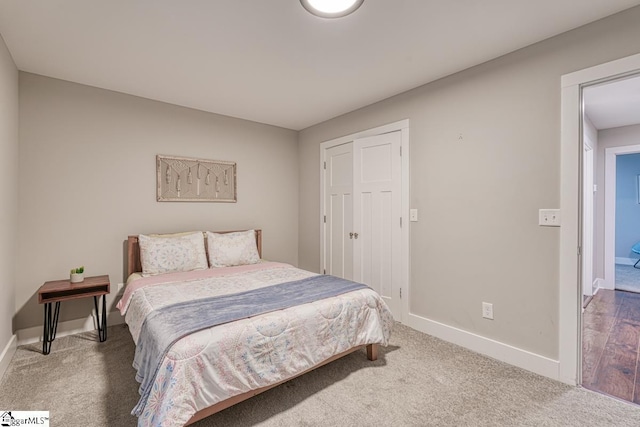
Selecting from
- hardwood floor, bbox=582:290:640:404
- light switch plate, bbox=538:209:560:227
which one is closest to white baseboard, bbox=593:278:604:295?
hardwood floor, bbox=582:290:640:404

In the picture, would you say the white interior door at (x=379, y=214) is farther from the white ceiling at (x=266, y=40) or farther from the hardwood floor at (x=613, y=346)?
the hardwood floor at (x=613, y=346)

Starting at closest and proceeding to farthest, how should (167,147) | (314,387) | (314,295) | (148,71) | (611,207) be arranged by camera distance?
(314,387)
(314,295)
(148,71)
(167,147)
(611,207)

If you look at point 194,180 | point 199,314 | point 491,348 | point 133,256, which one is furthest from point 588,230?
point 133,256

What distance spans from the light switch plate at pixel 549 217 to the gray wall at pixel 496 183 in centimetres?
5

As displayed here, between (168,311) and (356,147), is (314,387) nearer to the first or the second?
(168,311)

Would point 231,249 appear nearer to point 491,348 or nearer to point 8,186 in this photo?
point 8,186

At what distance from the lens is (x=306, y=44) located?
2.22 m

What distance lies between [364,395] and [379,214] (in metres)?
1.88

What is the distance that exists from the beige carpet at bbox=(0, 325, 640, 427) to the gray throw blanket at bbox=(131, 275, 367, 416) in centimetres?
38

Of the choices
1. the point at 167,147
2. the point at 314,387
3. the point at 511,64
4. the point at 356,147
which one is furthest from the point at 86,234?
the point at 511,64

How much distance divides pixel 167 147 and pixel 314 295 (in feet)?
8.17

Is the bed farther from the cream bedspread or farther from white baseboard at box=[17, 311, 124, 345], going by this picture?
white baseboard at box=[17, 311, 124, 345]

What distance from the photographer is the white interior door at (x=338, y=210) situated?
12.4 feet

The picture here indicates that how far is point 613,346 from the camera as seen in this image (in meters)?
2.64
